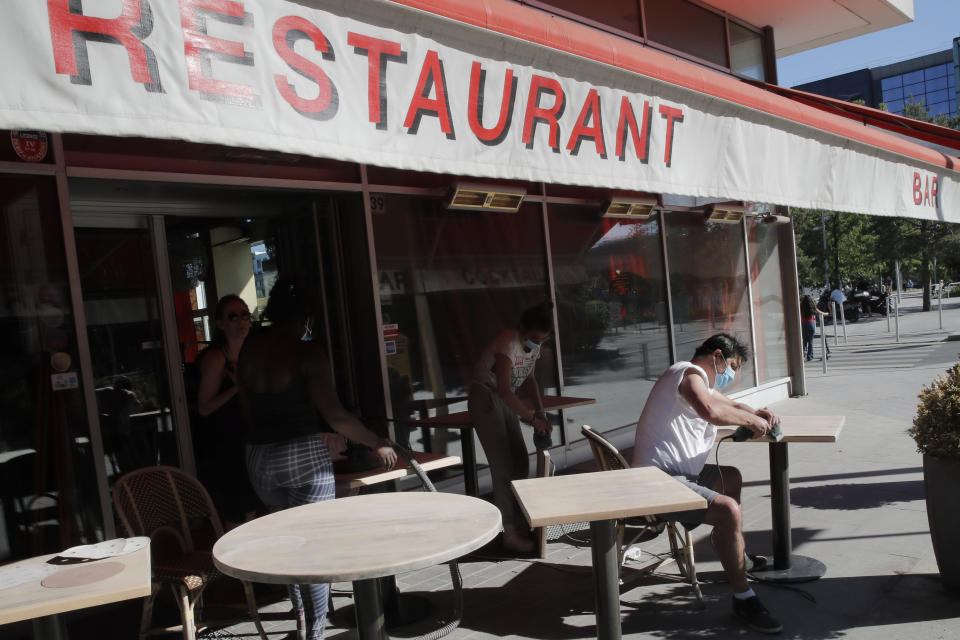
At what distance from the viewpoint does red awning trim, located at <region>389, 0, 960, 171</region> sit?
279 centimetres

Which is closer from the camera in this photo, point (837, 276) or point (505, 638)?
point (505, 638)

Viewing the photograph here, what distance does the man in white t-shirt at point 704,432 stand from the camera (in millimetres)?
3438

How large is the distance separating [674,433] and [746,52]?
26.0ft

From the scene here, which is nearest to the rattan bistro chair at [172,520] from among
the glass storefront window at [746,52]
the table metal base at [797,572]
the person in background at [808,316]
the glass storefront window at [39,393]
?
the glass storefront window at [39,393]

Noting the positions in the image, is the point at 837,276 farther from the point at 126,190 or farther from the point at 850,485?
the point at 126,190

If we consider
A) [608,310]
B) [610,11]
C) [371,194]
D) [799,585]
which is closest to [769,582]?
[799,585]

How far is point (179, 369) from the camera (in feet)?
16.8

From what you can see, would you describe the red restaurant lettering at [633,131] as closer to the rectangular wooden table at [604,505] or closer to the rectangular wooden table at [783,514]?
the rectangular wooden table at [604,505]

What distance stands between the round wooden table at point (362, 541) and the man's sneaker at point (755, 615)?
1669 mm

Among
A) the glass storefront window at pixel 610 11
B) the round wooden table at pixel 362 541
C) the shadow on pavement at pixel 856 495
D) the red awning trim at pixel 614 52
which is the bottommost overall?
the shadow on pavement at pixel 856 495

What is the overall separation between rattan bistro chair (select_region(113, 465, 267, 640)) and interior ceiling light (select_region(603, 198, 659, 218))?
5246 millimetres

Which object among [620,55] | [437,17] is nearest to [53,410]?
[437,17]

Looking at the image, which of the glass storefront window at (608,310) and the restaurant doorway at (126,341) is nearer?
the restaurant doorway at (126,341)

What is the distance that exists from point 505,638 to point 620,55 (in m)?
2.83
